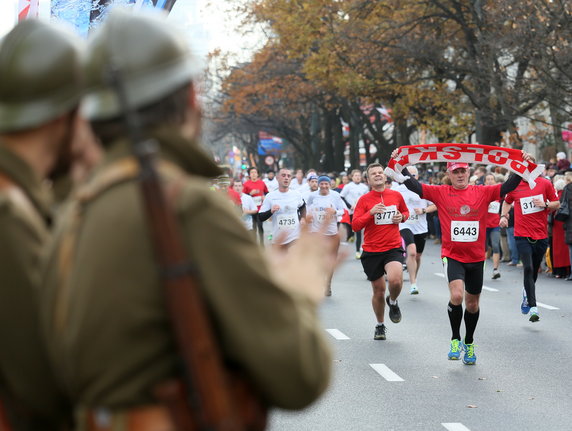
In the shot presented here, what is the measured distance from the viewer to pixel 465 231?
10.6m

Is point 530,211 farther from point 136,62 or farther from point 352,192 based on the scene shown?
point 136,62

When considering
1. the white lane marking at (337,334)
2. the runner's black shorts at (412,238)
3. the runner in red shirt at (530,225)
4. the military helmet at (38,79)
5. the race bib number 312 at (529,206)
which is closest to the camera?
the military helmet at (38,79)

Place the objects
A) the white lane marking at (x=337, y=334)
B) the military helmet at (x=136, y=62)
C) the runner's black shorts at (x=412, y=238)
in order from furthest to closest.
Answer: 1. the runner's black shorts at (x=412, y=238)
2. the white lane marking at (x=337, y=334)
3. the military helmet at (x=136, y=62)

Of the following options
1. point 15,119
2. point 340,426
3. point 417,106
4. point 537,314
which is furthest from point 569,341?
point 417,106

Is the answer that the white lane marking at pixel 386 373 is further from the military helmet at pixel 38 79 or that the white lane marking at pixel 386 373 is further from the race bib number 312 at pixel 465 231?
the military helmet at pixel 38 79

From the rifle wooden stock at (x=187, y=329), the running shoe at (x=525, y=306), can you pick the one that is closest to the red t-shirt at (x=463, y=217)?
the running shoe at (x=525, y=306)

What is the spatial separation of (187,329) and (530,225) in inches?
522

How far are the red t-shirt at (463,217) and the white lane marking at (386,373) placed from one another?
1331 mm

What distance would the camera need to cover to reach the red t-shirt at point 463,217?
10.5m

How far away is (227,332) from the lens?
7.00ft

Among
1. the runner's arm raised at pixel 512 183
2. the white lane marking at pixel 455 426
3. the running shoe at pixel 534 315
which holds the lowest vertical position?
the running shoe at pixel 534 315

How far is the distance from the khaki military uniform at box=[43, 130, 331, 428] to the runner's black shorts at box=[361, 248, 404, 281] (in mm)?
10386

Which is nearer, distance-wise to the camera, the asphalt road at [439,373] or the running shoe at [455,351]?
the asphalt road at [439,373]

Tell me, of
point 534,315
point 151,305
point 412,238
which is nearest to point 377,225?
point 534,315
